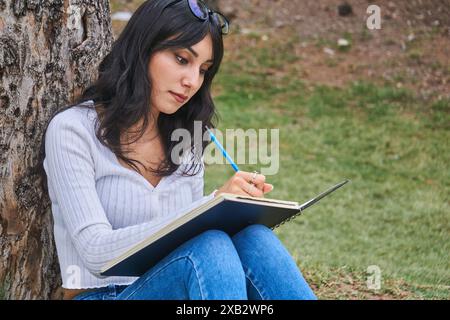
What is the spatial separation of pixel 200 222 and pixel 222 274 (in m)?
0.16

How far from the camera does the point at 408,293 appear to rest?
10.6 ft

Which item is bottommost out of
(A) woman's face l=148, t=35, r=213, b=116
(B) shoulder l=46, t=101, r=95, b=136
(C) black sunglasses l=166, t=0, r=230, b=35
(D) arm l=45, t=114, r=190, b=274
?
(D) arm l=45, t=114, r=190, b=274

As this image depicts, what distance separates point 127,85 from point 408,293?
71.1 inches

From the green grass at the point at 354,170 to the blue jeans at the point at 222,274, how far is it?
1.09m

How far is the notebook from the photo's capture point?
1.82 m

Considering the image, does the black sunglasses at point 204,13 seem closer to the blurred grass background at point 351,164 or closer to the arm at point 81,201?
the arm at point 81,201

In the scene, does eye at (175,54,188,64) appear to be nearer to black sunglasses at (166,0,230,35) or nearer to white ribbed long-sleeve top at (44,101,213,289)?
black sunglasses at (166,0,230,35)

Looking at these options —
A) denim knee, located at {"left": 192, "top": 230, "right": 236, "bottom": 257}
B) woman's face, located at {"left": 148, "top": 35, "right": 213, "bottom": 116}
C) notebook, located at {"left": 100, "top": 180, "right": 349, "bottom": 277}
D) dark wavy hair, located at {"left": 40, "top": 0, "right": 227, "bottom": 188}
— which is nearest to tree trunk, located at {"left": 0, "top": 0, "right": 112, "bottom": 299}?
dark wavy hair, located at {"left": 40, "top": 0, "right": 227, "bottom": 188}

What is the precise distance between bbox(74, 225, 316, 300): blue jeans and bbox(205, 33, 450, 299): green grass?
1.09 meters

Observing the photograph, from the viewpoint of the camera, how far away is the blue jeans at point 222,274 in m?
1.88

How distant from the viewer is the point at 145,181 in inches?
85.9

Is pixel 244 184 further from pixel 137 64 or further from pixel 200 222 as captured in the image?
pixel 137 64

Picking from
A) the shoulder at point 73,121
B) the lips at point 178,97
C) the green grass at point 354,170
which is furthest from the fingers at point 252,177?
the green grass at point 354,170

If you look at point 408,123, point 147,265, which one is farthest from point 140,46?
point 408,123
